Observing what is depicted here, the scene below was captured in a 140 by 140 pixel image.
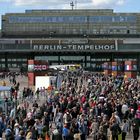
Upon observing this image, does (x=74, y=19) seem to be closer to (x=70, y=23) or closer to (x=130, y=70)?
(x=70, y=23)

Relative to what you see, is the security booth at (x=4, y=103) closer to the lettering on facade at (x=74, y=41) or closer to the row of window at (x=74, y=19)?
the lettering on facade at (x=74, y=41)

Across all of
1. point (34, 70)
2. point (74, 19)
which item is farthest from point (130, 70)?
point (74, 19)

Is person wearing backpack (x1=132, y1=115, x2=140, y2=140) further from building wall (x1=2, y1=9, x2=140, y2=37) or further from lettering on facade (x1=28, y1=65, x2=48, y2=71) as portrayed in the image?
building wall (x1=2, y1=9, x2=140, y2=37)

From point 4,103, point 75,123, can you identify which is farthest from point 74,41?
point 75,123

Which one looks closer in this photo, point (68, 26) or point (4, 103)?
point (4, 103)

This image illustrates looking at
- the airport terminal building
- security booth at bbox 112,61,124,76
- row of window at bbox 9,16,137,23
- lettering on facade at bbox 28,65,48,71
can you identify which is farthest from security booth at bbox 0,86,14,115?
row of window at bbox 9,16,137,23

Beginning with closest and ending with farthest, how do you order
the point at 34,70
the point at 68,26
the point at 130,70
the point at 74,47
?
the point at 34,70
the point at 130,70
the point at 74,47
the point at 68,26

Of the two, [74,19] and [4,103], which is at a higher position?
[74,19]

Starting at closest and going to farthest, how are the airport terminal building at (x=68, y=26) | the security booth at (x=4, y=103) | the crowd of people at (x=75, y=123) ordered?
the crowd of people at (x=75, y=123), the security booth at (x=4, y=103), the airport terminal building at (x=68, y=26)

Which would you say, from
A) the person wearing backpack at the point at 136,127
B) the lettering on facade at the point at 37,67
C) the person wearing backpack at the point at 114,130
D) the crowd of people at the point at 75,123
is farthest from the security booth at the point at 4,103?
the lettering on facade at the point at 37,67

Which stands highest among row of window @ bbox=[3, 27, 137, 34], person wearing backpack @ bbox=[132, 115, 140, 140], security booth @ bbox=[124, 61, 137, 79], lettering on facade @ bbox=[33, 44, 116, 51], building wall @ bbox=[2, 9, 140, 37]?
building wall @ bbox=[2, 9, 140, 37]

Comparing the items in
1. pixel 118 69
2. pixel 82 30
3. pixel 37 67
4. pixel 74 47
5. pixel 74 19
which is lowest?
pixel 118 69

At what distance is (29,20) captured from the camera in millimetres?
142125

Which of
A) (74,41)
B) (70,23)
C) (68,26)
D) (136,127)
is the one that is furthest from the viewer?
(70,23)
